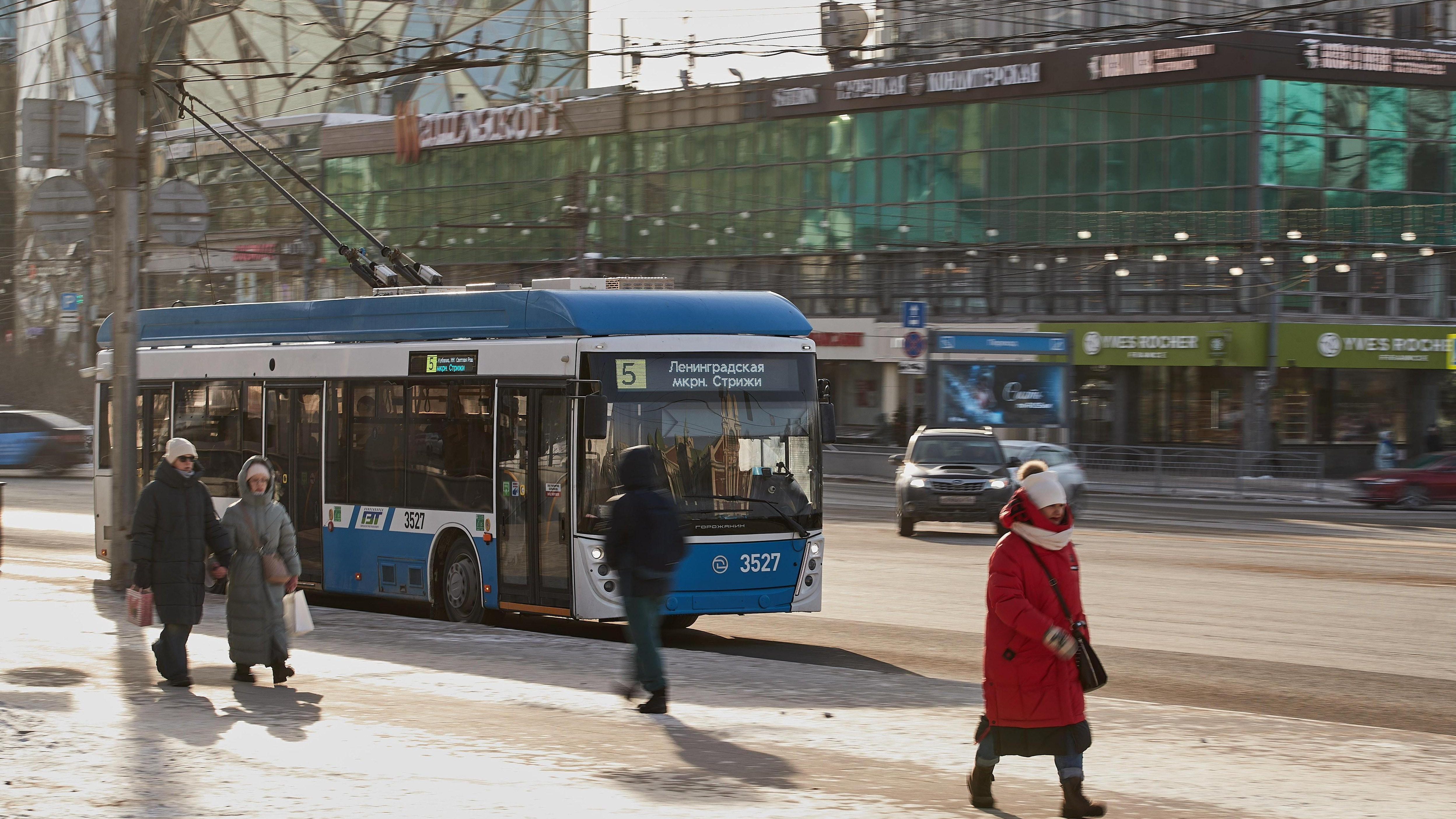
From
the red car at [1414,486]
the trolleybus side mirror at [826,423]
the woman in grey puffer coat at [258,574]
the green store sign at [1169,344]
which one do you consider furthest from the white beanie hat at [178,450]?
the green store sign at [1169,344]

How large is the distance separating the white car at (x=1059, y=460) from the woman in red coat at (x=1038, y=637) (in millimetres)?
20861

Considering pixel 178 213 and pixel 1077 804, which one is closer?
pixel 1077 804

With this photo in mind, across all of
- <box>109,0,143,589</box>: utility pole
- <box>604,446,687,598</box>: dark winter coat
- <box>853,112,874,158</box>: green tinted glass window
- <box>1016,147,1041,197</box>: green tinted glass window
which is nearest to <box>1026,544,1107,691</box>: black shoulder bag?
<box>604,446,687,598</box>: dark winter coat

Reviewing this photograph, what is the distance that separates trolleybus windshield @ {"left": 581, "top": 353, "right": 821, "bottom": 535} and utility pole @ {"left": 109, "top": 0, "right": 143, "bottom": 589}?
5.39 meters

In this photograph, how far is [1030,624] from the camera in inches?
250

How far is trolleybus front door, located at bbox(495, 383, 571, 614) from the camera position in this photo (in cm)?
1238

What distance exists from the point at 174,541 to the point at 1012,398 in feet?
100.0

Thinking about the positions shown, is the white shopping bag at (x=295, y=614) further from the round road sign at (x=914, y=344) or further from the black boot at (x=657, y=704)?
the round road sign at (x=914, y=344)

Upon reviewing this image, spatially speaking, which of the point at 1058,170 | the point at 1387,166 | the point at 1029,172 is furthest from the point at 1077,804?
the point at 1029,172

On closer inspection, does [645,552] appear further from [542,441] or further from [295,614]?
[542,441]

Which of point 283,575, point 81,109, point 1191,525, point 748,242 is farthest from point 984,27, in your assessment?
point 283,575

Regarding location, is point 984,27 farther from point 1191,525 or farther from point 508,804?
point 508,804

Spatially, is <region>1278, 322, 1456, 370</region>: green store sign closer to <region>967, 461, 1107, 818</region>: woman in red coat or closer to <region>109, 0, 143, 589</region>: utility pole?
<region>109, 0, 143, 589</region>: utility pole

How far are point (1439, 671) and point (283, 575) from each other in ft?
25.9
